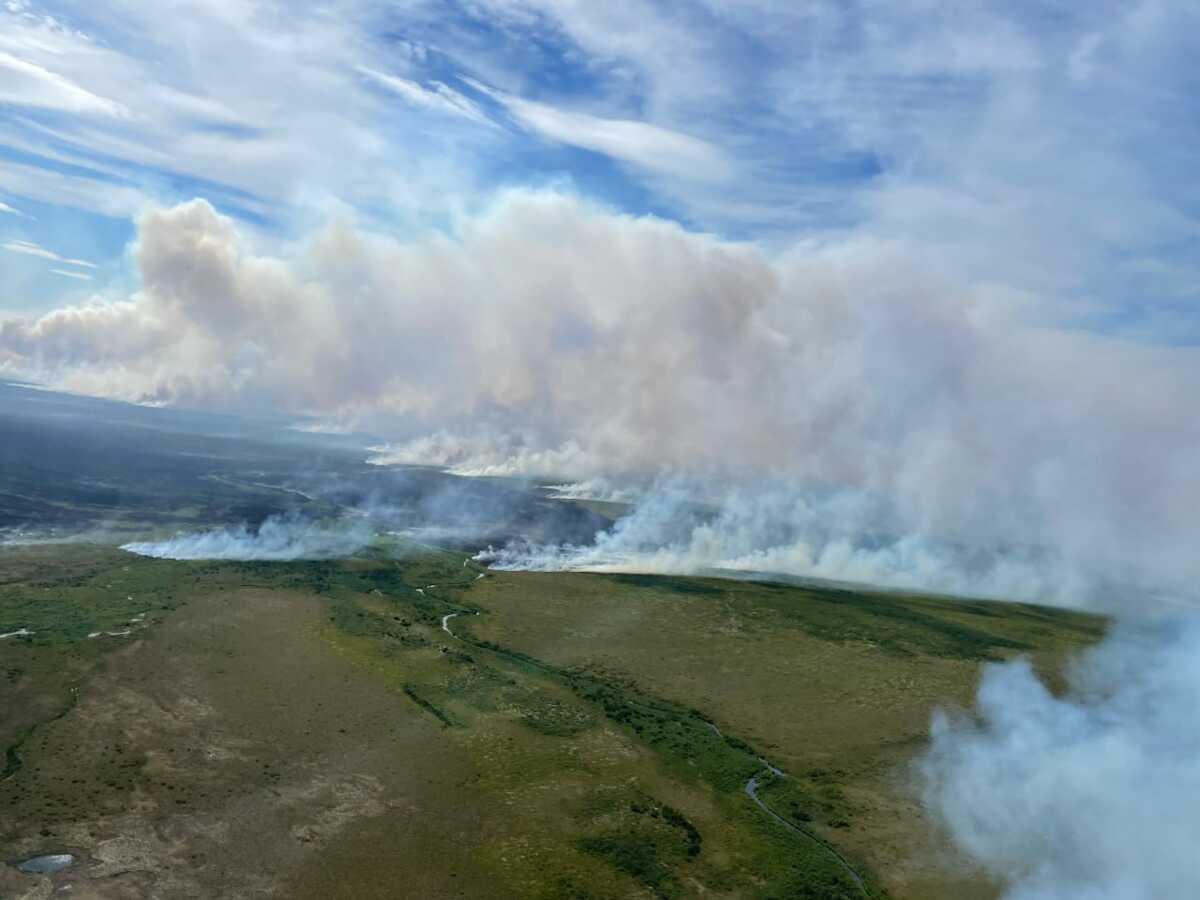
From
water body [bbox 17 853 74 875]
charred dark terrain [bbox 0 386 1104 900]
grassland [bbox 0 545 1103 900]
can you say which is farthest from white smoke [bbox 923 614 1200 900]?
water body [bbox 17 853 74 875]

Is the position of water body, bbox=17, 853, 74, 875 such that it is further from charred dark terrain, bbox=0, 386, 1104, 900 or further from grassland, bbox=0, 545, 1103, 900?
grassland, bbox=0, 545, 1103, 900

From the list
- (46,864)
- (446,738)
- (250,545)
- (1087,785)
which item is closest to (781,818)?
(1087,785)

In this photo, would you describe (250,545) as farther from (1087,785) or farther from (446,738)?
(1087,785)

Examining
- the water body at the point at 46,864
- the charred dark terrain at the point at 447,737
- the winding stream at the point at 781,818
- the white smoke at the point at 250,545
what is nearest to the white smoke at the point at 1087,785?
the charred dark terrain at the point at 447,737

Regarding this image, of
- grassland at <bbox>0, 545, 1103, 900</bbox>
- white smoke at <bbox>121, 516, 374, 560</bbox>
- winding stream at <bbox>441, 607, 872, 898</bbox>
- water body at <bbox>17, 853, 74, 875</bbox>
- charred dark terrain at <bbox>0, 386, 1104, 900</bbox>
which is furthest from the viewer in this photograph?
white smoke at <bbox>121, 516, 374, 560</bbox>

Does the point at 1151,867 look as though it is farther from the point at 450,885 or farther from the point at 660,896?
the point at 450,885

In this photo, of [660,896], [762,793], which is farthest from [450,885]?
[762,793]
